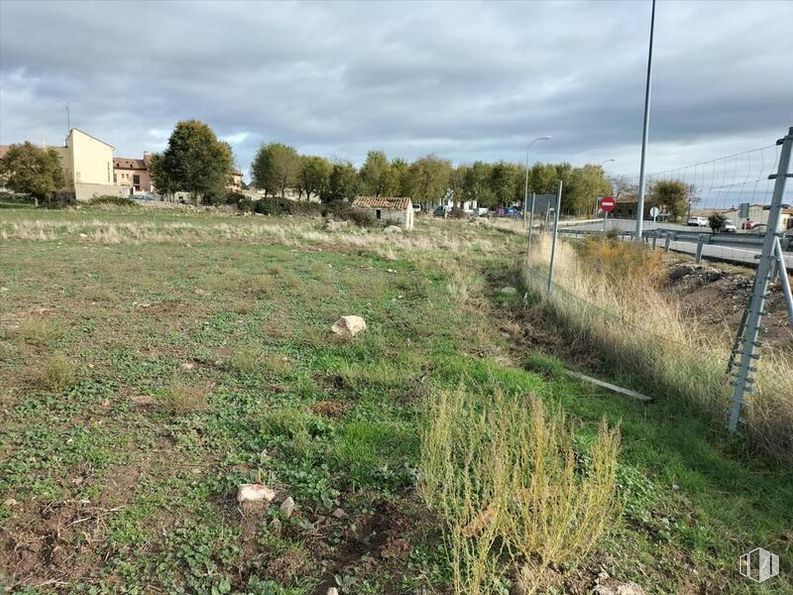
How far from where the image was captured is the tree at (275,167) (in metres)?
69.5

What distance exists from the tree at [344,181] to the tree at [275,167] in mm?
5404

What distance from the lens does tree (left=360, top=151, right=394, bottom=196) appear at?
71.2 metres

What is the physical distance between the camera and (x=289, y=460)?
3.85m

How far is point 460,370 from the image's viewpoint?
6.00m

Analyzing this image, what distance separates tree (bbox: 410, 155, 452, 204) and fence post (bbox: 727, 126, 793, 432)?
67.8 m

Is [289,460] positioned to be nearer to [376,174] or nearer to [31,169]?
[31,169]

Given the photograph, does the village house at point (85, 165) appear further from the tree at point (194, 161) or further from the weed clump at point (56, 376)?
the weed clump at point (56, 376)

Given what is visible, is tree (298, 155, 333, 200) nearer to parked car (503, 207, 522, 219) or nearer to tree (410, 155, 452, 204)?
tree (410, 155, 452, 204)

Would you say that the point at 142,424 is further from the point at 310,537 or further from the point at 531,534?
the point at 531,534

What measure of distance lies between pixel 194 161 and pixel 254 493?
61064 millimetres

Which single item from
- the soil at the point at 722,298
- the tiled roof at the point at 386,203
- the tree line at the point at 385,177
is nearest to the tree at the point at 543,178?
the tree line at the point at 385,177

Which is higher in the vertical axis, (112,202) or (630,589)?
(112,202)

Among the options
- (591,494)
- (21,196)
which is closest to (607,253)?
(591,494)

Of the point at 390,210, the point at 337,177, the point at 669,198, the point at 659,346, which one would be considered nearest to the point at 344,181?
→ the point at 337,177
